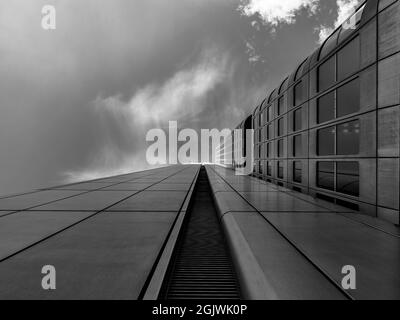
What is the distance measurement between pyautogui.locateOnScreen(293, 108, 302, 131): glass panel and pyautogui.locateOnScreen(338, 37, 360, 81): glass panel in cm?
364

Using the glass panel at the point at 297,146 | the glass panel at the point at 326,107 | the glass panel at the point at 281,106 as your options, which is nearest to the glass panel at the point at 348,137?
the glass panel at the point at 326,107

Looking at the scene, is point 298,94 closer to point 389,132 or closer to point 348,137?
point 348,137

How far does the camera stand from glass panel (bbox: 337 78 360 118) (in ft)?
23.9

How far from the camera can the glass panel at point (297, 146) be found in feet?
37.8

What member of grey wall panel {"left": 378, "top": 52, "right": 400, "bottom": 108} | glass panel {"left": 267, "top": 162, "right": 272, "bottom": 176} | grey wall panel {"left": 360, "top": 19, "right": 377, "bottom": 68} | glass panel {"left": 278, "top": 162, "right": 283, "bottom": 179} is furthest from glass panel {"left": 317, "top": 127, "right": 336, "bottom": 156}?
glass panel {"left": 267, "top": 162, "right": 272, "bottom": 176}

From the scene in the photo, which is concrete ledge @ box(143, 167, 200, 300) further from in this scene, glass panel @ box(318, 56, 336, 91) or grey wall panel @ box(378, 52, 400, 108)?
glass panel @ box(318, 56, 336, 91)

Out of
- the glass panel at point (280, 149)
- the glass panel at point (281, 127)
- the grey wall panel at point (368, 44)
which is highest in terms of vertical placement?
the grey wall panel at point (368, 44)

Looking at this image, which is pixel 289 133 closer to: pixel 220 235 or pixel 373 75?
pixel 373 75

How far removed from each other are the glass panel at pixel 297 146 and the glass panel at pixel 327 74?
3023mm

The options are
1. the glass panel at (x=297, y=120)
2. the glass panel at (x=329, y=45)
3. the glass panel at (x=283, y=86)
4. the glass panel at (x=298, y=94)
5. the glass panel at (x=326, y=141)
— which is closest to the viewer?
the glass panel at (x=329, y=45)

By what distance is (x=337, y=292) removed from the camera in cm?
271

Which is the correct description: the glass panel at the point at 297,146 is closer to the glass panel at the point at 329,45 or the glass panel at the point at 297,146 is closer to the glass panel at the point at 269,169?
the glass panel at the point at 329,45

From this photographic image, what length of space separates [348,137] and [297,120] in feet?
15.6
